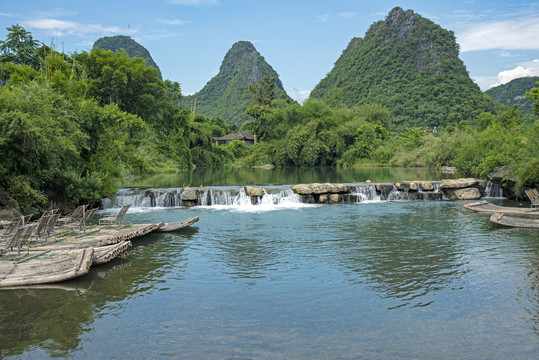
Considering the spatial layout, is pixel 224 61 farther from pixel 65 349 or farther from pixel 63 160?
pixel 65 349

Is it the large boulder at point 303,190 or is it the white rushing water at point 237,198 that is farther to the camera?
the large boulder at point 303,190

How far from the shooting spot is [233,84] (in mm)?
150500

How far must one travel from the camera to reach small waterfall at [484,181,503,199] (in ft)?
81.7

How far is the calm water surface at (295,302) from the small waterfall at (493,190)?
11.6 meters

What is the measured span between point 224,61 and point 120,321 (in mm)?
187739

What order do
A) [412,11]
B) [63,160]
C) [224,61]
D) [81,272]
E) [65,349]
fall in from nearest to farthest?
[65,349] < [81,272] < [63,160] < [412,11] < [224,61]

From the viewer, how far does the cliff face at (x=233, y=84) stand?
132 m

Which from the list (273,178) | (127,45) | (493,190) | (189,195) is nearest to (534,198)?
(493,190)

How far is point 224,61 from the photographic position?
186 m

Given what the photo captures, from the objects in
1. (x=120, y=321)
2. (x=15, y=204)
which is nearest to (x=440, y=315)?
(x=120, y=321)

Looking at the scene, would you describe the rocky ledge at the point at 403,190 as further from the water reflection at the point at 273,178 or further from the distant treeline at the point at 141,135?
the water reflection at the point at 273,178

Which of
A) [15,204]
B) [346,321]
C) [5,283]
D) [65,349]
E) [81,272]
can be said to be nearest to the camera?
[65,349]

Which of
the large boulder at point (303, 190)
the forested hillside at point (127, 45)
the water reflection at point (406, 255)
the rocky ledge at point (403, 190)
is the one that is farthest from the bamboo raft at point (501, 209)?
the forested hillside at point (127, 45)

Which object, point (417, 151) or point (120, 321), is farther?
point (417, 151)
